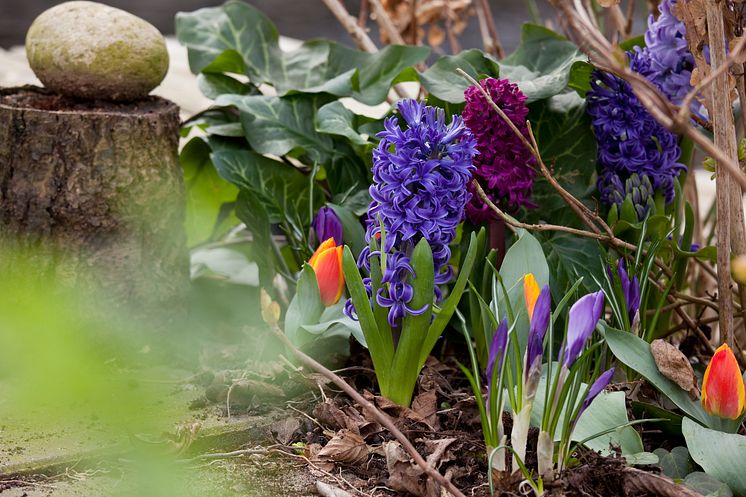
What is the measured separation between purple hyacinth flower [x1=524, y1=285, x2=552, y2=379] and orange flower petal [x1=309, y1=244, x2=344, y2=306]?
424 millimetres

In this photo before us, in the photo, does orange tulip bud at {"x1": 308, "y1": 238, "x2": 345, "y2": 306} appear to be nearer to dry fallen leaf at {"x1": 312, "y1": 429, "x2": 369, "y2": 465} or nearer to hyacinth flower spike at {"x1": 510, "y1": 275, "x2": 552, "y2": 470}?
dry fallen leaf at {"x1": 312, "y1": 429, "x2": 369, "y2": 465}

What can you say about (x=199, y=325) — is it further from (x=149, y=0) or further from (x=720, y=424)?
(x=149, y=0)

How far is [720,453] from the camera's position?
1.03m

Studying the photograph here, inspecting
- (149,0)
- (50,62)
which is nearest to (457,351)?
(50,62)

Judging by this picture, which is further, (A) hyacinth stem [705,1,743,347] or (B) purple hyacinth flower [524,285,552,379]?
(A) hyacinth stem [705,1,743,347]

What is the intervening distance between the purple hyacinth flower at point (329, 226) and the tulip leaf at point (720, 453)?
64 centimetres

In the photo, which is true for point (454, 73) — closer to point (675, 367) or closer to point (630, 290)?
point (630, 290)

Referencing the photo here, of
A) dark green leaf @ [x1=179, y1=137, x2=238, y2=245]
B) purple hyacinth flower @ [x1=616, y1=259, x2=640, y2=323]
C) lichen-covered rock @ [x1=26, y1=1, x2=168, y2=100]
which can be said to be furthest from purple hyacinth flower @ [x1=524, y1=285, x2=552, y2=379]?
dark green leaf @ [x1=179, y1=137, x2=238, y2=245]

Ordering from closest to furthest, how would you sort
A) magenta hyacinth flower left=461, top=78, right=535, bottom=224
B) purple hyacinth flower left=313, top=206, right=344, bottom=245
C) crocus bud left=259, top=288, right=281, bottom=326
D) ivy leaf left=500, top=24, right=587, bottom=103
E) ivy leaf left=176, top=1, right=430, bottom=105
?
crocus bud left=259, top=288, right=281, bottom=326 < magenta hyacinth flower left=461, top=78, right=535, bottom=224 < purple hyacinth flower left=313, top=206, right=344, bottom=245 < ivy leaf left=500, top=24, right=587, bottom=103 < ivy leaf left=176, top=1, right=430, bottom=105

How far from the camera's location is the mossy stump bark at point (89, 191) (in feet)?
4.78

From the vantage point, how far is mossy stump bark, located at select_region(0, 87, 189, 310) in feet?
4.78

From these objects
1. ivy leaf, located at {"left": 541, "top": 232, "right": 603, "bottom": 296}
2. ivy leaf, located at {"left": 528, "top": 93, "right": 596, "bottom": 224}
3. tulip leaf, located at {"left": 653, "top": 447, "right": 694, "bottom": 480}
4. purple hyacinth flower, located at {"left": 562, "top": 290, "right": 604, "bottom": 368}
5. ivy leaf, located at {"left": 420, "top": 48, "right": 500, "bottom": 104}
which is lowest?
tulip leaf, located at {"left": 653, "top": 447, "right": 694, "bottom": 480}

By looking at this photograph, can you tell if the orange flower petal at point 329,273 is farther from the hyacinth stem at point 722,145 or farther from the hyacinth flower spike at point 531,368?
the hyacinth stem at point 722,145

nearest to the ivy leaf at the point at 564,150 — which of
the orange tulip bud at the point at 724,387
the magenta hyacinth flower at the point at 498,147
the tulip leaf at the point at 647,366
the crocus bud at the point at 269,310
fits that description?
the magenta hyacinth flower at the point at 498,147
